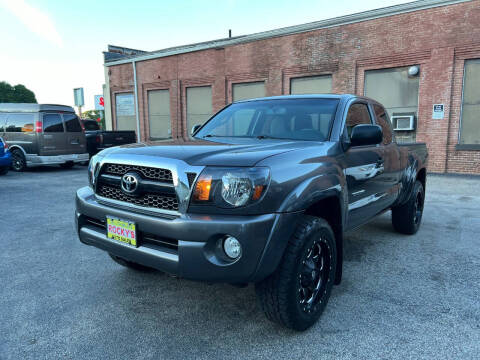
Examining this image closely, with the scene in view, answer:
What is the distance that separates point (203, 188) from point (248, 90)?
14951 millimetres

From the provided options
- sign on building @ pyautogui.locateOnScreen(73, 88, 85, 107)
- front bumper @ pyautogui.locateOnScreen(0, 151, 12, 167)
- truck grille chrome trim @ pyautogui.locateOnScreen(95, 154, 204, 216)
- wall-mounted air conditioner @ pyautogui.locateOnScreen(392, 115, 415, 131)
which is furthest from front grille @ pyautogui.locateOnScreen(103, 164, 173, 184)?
sign on building @ pyautogui.locateOnScreen(73, 88, 85, 107)

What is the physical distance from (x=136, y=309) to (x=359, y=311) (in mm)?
1748

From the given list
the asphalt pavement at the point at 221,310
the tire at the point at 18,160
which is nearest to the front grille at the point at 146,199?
the asphalt pavement at the point at 221,310

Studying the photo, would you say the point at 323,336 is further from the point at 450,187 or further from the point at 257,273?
the point at 450,187

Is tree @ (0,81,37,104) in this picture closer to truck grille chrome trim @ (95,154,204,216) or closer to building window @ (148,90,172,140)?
building window @ (148,90,172,140)

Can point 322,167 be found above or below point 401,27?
below

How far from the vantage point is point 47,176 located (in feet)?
36.9

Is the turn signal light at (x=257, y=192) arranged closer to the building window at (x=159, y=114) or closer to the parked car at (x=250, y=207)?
the parked car at (x=250, y=207)

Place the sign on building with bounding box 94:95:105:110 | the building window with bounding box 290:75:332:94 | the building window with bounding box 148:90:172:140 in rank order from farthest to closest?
the sign on building with bounding box 94:95:105:110
the building window with bounding box 148:90:172:140
the building window with bounding box 290:75:332:94

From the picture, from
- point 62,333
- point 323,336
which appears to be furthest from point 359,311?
point 62,333

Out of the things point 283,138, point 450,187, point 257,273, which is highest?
point 283,138

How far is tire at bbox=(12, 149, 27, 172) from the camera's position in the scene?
39.5ft

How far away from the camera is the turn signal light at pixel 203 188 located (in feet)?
7.05

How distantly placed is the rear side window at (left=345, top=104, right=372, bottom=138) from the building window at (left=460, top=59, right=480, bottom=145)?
387 inches
